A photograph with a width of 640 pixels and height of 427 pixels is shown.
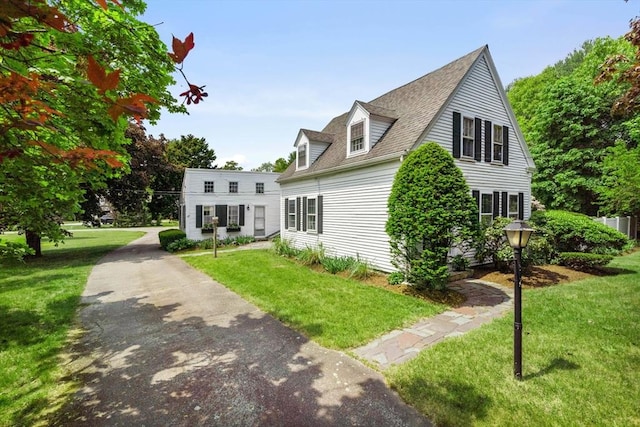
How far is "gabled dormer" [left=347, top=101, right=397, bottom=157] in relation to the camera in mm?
10750

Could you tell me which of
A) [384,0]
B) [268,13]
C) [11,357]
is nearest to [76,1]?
[268,13]

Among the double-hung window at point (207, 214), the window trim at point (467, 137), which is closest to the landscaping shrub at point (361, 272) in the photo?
the window trim at point (467, 137)

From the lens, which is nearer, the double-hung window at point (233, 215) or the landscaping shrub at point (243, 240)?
the landscaping shrub at point (243, 240)

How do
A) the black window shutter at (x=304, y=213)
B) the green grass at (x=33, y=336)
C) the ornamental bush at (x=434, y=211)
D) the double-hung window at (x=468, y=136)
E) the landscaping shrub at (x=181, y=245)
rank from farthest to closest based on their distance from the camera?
the landscaping shrub at (x=181, y=245) → the black window shutter at (x=304, y=213) → the double-hung window at (x=468, y=136) → the ornamental bush at (x=434, y=211) → the green grass at (x=33, y=336)

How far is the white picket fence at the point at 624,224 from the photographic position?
1673 centimetres

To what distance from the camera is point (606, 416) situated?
3145mm

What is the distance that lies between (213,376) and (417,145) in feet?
26.8

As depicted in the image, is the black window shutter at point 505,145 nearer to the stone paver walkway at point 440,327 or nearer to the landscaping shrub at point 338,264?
the stone paver walkway at point 440,327

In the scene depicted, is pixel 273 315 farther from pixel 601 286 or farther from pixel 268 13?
pixel 601 286

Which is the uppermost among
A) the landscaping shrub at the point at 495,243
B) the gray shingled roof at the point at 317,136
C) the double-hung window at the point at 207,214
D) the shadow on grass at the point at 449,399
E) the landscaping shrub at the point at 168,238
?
the gray shingled roof at the point at 317,136

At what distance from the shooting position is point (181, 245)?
59.8 feet

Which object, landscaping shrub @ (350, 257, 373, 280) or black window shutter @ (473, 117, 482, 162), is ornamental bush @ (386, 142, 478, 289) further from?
black window shutter @ (473, 117, 482, 162)

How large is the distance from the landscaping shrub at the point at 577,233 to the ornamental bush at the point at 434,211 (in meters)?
5.82

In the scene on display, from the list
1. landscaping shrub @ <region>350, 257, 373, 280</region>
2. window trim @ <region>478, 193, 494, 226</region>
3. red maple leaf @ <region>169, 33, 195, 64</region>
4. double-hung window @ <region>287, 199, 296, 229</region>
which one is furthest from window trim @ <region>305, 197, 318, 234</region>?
red maple leaf @ <region>169, 33, 195, 64</region>
